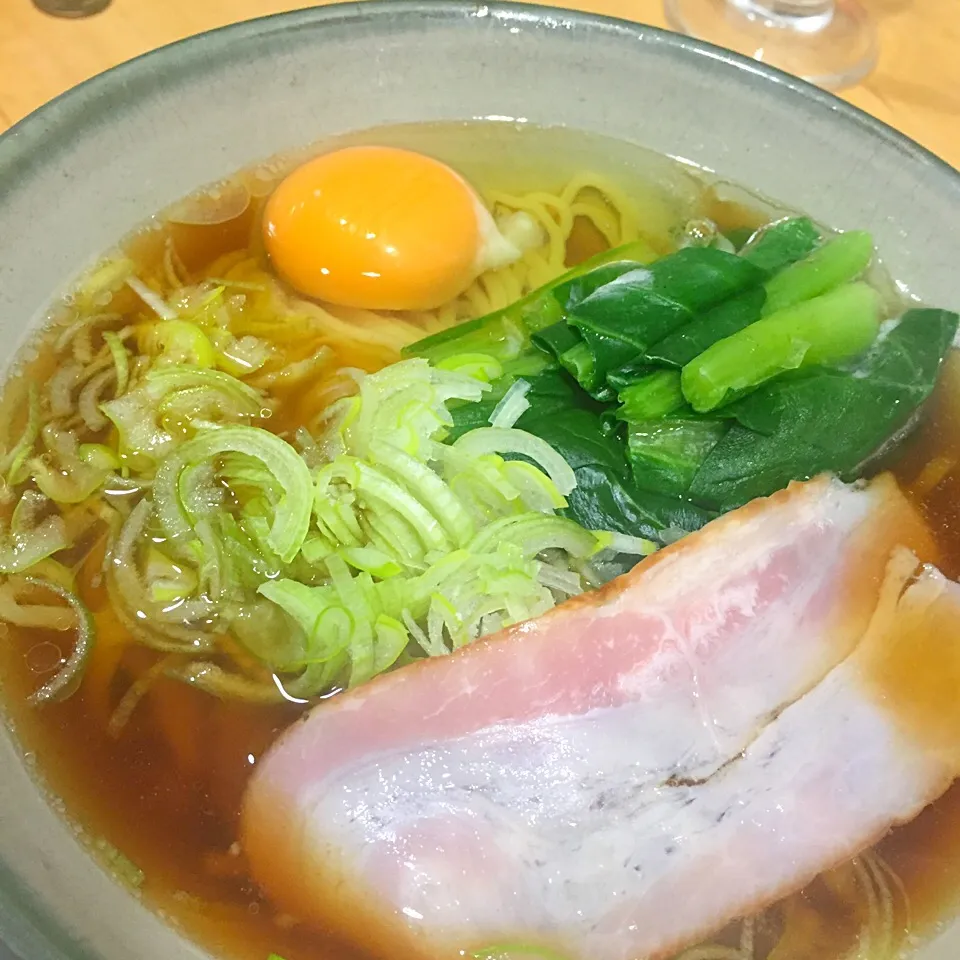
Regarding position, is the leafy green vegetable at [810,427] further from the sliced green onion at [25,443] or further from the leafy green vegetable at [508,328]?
the sliced green onion at [25,443]

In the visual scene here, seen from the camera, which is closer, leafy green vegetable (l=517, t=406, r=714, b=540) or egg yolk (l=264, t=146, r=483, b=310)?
leafy green vegetable (l=517, t=406, r=714, b=540)

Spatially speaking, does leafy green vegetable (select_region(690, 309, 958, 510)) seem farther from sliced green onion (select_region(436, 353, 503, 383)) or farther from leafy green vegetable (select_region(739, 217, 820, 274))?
sliced green onion (select_region(436, 353, 503, 383))

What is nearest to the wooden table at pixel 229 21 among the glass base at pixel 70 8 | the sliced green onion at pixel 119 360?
the glass base at pixel 70 8

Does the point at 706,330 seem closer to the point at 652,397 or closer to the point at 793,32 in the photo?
the point at 652,397

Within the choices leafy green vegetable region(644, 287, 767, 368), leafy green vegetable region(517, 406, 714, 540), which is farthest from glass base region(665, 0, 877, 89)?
leafy green vegetable region(517, 406, 714, 540)

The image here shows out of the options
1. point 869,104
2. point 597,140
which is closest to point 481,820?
point 597,140

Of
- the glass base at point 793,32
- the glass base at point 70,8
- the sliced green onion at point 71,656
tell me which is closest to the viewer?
the sliced green onion at point 71,656
